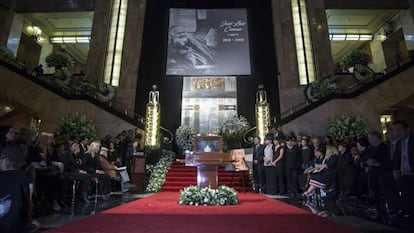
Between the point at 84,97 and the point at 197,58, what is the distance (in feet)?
16.2

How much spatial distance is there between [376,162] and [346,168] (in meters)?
0.90

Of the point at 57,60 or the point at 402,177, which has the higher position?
the point at 57,60

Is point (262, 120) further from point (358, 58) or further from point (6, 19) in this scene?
point (6, 19)

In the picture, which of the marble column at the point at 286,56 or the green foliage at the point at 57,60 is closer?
the green foliage at the point at 57,60

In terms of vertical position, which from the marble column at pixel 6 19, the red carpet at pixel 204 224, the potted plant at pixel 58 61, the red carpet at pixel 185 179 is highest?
the marble column at pixel 6 19

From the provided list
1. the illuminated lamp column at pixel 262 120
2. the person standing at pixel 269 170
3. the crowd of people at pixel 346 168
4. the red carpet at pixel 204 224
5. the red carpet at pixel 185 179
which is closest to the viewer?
the red carpet at pixel 204 224

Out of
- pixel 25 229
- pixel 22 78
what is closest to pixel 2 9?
pixel 22 78

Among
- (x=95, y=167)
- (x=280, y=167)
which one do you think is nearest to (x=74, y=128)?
(x=95, y=167)

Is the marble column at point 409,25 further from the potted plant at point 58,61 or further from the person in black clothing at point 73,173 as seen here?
the potted plant at point 58,61

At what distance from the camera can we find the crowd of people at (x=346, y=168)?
3.70m

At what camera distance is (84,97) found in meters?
10.2

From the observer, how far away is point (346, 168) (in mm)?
5148

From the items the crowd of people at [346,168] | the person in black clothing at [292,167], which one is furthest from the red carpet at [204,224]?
the person in black clothing at [292,167]

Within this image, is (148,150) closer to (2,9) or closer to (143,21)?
(143,21)
